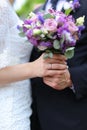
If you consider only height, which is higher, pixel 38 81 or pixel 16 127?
pixel 38 81

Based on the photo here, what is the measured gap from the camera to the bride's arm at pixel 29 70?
3053mm

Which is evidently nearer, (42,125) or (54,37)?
(54,37)

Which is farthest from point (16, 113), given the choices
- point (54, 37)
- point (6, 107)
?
point (54, 37)

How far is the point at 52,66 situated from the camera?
3047 mm

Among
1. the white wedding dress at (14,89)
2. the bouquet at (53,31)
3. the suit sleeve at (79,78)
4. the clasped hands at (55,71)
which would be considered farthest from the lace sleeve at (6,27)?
the suit sleeve at (79,78)

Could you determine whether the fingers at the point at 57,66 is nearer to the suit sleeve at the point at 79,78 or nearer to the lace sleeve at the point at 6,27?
the suit sleeve at the point at 79,78

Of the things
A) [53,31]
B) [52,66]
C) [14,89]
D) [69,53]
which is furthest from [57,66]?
[14,89]

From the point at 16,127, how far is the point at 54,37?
0.65 m

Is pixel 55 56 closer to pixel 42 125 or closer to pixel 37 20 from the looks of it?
pixel 37 20

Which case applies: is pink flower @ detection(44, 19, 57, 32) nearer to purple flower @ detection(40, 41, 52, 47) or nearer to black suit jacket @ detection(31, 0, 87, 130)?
purple flower @ detection(40, 41, 52, 47)

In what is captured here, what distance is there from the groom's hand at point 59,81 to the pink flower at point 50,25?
313 mm

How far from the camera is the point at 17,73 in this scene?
10.4ft

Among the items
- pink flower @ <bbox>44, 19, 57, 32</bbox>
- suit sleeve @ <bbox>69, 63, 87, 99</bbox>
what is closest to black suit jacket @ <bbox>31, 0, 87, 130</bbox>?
suit sleeve @ <bbox>69, 63, 87, 99</bbox>

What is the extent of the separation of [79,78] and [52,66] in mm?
220
